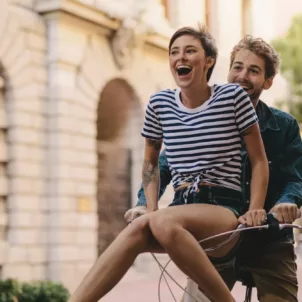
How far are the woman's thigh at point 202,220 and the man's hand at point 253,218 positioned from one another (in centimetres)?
4

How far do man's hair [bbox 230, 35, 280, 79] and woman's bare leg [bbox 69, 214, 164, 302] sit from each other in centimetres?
115

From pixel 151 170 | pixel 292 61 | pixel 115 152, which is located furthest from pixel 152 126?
pixel 292 61

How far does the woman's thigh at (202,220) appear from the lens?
2.64m

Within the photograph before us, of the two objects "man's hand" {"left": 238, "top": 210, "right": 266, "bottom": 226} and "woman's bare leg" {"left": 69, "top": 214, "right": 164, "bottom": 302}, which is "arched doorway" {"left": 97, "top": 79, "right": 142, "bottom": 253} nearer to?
"man's hand" {"left": 238, "top": 210, "right": 266, "bottom": 226}

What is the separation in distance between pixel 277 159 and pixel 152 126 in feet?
2.21

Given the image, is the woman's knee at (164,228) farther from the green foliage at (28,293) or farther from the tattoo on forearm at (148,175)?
the green foliage at (28,293)

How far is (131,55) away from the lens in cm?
1510

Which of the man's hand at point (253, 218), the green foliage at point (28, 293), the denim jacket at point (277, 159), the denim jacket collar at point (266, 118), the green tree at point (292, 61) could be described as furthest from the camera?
the green tree at point (292, 61)

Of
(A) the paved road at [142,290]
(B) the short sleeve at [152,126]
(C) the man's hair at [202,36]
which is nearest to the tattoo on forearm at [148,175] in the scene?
(B) the short sleeve at [152,126]

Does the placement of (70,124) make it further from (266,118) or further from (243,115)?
(243,115)

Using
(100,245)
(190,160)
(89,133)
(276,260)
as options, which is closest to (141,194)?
(190,160)

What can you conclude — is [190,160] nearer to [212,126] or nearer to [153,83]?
[212,126]

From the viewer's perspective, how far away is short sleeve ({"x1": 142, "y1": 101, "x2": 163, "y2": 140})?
3.15m

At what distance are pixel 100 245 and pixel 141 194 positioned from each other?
447 inches
